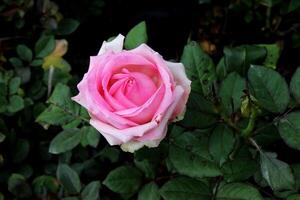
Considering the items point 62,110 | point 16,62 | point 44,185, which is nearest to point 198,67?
point 62,110

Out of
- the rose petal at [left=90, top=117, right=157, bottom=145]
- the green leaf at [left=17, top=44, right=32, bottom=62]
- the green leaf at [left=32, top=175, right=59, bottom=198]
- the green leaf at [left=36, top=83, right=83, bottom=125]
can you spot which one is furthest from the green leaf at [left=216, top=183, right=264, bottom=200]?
the green leaf at [left=17, top=44, right=32, bottom=62]

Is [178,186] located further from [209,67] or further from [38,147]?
[38,147]

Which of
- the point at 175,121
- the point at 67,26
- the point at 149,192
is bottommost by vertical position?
the point at 149,192

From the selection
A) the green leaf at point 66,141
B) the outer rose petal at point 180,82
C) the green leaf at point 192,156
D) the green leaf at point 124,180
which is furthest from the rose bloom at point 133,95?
the green leaf at point 66,141

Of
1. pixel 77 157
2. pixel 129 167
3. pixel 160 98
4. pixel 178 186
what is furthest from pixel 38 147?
pixel 160 98

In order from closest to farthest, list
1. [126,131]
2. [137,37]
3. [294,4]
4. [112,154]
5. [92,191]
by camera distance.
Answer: [126,131] → [137,37] → [92,191] → [112,154] → [294,4]

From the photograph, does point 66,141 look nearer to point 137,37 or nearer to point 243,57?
point 137,37
